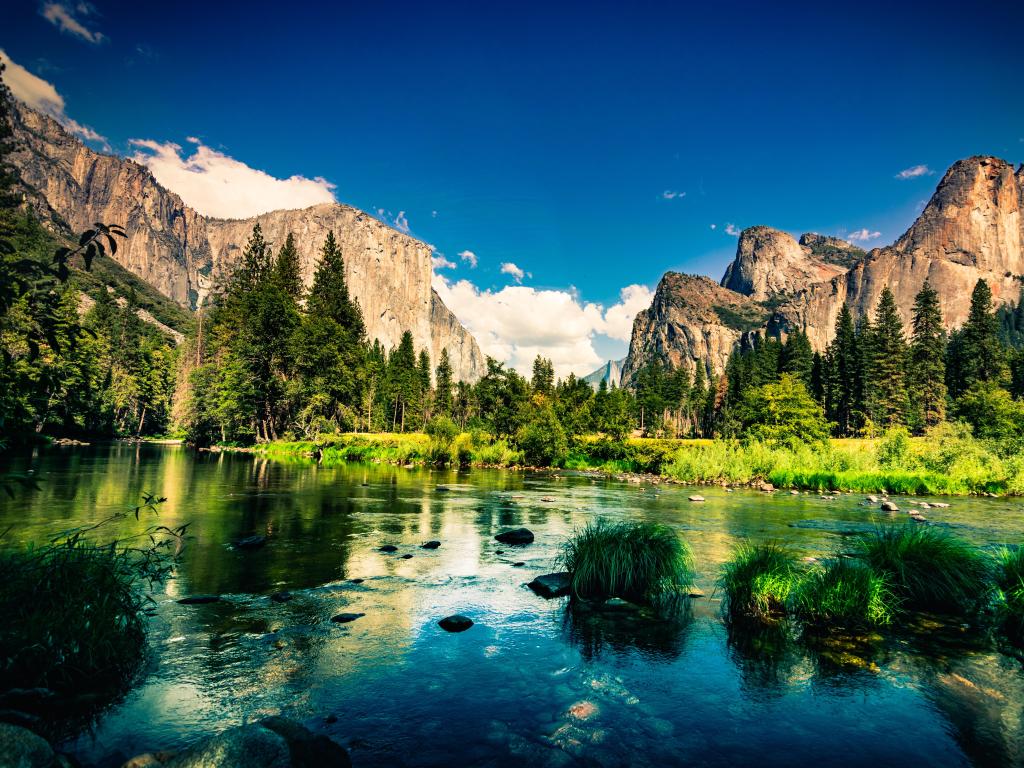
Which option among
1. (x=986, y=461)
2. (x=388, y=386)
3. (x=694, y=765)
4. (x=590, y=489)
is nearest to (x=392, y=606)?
(x=694, y=765)

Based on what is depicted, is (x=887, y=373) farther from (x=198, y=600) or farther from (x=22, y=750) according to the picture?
(x=22, y=750)

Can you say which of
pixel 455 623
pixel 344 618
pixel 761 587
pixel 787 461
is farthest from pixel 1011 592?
pixel 787 461

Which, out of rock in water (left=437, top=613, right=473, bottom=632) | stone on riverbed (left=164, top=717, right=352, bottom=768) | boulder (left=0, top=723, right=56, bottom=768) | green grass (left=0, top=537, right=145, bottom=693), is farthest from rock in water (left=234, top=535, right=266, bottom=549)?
boulder (left=0, top=723, right=56, bottom=768)

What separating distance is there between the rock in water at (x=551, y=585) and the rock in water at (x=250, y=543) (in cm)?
816

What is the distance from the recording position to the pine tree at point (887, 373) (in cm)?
8238

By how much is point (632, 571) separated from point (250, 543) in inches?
419

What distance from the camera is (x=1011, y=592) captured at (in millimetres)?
10195

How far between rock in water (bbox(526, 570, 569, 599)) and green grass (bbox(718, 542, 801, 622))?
132 inches

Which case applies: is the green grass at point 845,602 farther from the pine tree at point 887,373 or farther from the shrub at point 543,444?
the pine tree at point 887,373

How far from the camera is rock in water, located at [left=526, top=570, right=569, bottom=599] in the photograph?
1188cm

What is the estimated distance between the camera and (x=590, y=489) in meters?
32.7

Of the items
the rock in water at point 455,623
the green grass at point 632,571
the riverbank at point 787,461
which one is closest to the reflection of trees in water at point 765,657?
the green grass at point 632,571

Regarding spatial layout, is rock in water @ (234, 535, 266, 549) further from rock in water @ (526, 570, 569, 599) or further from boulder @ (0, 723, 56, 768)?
boulder @ (0, 723, 56, 768)

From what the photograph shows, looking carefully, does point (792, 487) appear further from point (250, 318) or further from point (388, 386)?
point (388, 386)
